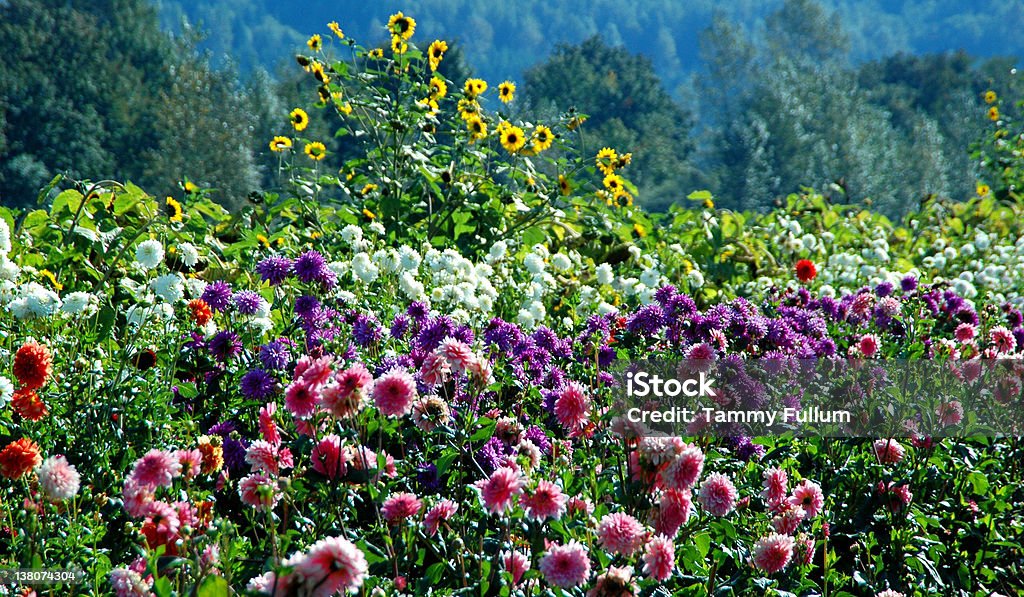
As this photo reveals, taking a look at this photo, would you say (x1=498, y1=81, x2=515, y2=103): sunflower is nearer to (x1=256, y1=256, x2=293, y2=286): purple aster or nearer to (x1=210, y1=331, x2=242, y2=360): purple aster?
(x1=256, y1=256, x2=293, y2=286): purple aster

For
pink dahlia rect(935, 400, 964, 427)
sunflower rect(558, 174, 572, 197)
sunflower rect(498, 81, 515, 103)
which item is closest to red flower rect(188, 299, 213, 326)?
pink dahlia rect(935, 400, 964, 427)

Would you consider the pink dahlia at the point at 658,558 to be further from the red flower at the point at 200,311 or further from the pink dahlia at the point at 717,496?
the red flower at the point at 200,311

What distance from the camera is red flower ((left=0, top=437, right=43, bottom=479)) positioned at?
188 cm

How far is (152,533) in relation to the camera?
1734mm

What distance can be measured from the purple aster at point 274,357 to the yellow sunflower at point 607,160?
12.8 feet

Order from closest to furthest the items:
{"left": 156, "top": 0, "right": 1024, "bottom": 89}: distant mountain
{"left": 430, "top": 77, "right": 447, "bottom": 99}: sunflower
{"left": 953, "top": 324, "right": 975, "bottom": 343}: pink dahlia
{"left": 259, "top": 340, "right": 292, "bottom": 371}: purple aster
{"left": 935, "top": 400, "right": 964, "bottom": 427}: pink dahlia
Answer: {"left": 259, "top": 340, "right": 292, "bottom": 371}: purple aster, {"left": 935, "top": 400, "right": 964, "bottom": 427}: pink dahlia, {"left": 953, "top": 324, "right": 975, "bottom": 343}: pink dahlia, {"left": 430, "top": 77, "right": 447, "bottom": 99}: sunflower, {"left": 156, "top": 0, "right": 1024, "bottom": 89}: distant mountain

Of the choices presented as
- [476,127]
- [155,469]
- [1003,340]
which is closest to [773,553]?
[155,469]

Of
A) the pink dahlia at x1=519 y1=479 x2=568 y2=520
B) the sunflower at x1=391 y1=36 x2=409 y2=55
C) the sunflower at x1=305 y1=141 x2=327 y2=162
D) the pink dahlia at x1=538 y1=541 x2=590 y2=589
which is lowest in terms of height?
the pink dahlia at x1=538 y1=541 x2=590 y2=589

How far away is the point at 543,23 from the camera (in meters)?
164

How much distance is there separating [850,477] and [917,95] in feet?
176

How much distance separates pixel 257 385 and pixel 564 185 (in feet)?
12.4

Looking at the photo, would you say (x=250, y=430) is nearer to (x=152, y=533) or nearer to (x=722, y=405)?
(x=152, y=533)

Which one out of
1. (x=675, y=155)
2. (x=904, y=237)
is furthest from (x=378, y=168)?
(x=675, y=155)

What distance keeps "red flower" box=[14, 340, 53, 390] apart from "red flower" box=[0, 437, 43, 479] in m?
0.34
